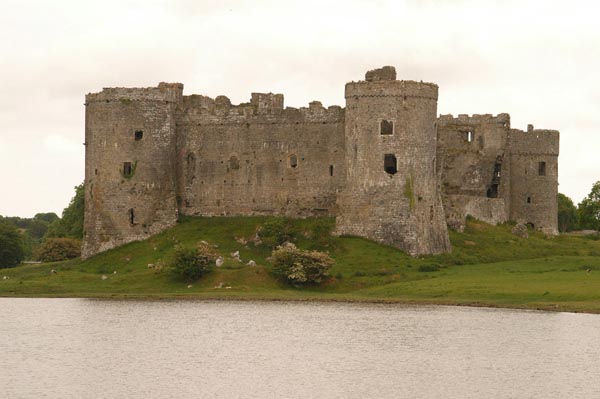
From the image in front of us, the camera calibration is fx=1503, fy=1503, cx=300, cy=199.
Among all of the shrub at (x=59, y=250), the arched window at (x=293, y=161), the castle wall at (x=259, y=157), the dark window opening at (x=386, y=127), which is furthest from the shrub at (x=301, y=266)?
the shrub at (x=59, y=250)

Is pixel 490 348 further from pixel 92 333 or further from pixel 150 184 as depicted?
pixel 150 184

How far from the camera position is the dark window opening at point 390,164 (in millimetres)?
62500

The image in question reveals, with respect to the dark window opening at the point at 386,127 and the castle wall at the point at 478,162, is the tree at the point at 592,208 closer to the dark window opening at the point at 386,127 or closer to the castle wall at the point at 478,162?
the castle wall at the point at 478,162

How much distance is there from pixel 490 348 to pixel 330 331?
5821mm

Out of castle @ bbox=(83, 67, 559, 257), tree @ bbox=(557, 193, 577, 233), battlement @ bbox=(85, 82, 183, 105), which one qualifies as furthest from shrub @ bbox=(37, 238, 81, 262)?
tree @ bbox=(557, 193, 577, 233)

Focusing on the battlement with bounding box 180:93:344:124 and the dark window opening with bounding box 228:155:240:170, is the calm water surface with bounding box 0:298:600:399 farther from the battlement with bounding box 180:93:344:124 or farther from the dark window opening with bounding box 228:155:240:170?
the battlement with bounding box 180:93:344:124

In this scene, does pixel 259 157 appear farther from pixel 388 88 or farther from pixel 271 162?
pixel 388 88

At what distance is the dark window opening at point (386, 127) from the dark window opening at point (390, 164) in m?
0.96

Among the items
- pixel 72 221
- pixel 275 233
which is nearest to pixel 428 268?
pixel 275 233

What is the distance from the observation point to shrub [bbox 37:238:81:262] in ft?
237

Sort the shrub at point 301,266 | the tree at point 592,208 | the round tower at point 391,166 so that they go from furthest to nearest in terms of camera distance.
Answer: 1. the tree at point 592,208
2. the round tower at point 391,166
3. the shrub at point 301,266

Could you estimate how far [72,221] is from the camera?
84500mm

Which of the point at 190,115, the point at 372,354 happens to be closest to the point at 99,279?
the point at 190,115

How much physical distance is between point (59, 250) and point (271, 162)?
1301cm
